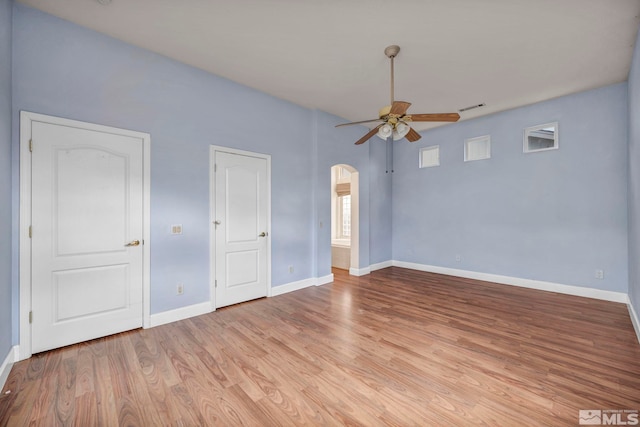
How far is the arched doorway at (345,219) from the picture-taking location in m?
5.70

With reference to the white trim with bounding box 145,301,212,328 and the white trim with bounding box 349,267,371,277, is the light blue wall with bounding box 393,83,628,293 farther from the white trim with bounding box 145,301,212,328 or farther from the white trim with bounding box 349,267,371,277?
the white trim with bounding box 145,301,212,328

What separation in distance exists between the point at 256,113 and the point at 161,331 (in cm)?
316

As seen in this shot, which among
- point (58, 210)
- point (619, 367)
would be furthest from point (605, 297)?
point (58, 210)

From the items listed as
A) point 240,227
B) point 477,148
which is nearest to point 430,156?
point 477,148

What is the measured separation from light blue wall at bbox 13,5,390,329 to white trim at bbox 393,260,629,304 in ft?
8.53

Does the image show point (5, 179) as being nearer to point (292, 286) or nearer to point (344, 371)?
point (344, 371)

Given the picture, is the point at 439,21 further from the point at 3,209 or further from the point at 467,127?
the point at 3,209

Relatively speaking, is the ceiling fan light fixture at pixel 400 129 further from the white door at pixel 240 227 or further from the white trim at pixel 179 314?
the white trim at pixel 179 314

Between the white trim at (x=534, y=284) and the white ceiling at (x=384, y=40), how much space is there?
10.0 feet

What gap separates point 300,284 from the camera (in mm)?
4715

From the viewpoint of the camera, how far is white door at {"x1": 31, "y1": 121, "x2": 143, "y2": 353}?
99.7 inches

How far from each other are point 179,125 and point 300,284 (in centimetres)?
304

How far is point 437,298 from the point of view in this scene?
4.18m

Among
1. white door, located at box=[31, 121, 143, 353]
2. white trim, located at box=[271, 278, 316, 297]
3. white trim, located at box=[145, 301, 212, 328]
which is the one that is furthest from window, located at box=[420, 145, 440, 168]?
white door, located at box=[31, 121, 143, 353]
